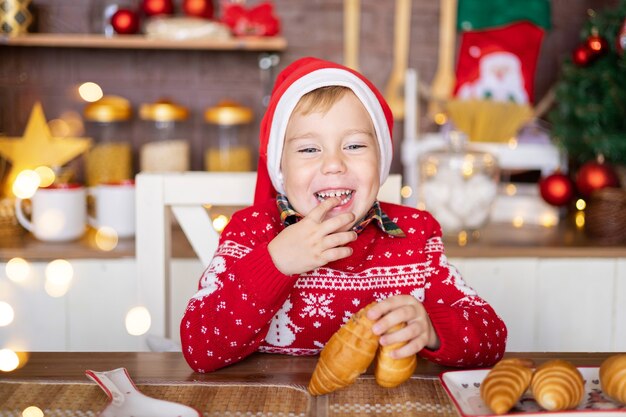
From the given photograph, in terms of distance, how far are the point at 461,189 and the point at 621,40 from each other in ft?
1.70

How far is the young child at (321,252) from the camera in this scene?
2.63 feet

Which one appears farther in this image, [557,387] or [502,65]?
[502,65]

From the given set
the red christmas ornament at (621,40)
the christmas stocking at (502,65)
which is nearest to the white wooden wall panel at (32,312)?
the christmas stocking at (502,65)

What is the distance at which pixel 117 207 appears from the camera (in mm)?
1641

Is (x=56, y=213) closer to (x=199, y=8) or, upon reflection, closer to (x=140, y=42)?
(x=140, y=42)

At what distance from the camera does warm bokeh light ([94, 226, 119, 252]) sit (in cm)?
161

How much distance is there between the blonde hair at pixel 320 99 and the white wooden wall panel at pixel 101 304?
74cm

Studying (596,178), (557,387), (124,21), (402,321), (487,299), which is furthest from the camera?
(124,21)

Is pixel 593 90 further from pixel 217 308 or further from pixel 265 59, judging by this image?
pixel 217 308

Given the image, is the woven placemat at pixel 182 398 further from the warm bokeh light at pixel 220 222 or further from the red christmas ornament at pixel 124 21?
the red christmas ornament at pixel 124 21

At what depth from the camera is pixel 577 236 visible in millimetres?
1740

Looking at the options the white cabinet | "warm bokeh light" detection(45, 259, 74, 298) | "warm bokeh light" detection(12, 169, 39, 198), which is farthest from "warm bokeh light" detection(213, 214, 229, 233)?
"warm bokeh light" detection(12, 169, 39, 198)

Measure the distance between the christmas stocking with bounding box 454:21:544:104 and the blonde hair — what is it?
1.23 meters

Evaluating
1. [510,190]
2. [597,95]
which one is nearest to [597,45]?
[597,95]
